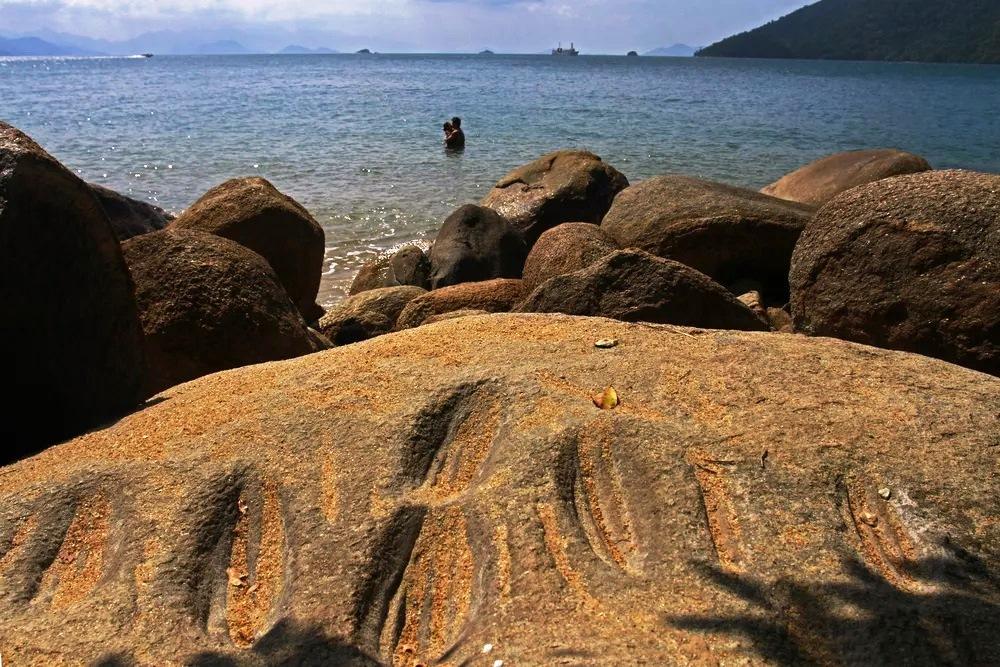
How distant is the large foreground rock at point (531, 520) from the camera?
89.4 inches

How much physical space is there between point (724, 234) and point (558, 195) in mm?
3392

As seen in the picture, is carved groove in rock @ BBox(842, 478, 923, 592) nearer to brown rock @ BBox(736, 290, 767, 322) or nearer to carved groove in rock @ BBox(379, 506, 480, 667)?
carved groove in rock @ BBox(379, 506, 480, 667)

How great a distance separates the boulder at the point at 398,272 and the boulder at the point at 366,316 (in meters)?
0.96

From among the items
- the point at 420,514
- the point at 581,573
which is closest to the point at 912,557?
the point at 581,573

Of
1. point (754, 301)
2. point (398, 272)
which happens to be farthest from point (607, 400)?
point (398, 272)

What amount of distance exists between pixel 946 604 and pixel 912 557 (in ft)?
Answer: 0.78

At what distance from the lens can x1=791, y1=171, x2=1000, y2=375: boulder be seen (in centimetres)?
457

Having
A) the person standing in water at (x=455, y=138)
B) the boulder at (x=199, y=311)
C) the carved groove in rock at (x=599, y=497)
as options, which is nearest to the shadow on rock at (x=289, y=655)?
the carved groove in rock at (x=599, y=497)

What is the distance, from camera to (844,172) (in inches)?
358

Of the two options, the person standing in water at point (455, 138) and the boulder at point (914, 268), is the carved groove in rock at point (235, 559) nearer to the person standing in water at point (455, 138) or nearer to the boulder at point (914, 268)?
the boulder at point (914, 268)

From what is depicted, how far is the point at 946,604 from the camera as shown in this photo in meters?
2.29

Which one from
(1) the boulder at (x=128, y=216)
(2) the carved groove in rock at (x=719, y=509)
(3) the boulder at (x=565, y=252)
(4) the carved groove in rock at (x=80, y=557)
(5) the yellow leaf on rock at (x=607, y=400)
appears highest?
(5) the yellow leaf on rock at (x=607, y=400)

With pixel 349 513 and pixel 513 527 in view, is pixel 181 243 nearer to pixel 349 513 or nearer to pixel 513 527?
pixel 349 513

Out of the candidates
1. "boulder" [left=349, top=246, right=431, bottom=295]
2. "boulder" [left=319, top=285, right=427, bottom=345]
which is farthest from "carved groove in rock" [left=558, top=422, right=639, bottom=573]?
"boulder" [left=349, top=246, right=431, bottom=295]
